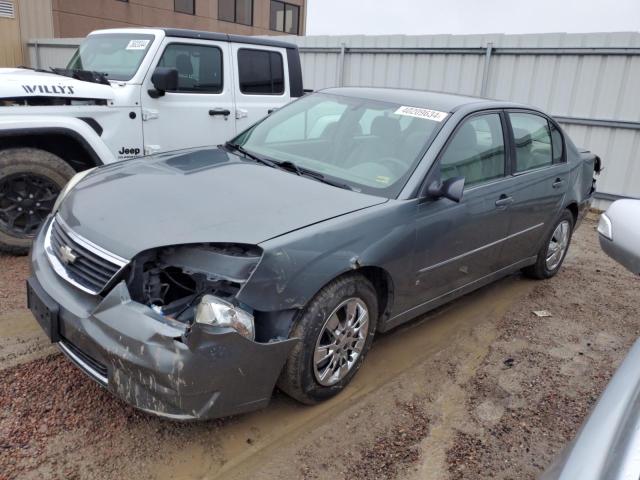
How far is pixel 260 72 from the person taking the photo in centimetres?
646

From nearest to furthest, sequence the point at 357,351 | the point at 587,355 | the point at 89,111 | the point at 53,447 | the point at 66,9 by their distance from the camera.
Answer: the point at 53,447
the point at 357,351
the point at 587,355
the point at 89,111
the point at 66,9

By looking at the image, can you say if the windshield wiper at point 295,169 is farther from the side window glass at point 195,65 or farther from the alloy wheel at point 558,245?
the alloy wheel at point 558,245

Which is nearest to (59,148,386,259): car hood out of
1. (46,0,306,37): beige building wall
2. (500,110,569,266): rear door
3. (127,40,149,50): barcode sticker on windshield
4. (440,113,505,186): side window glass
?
(440,113,505,186): side window glass

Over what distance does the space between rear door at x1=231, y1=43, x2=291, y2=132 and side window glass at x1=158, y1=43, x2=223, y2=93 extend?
0.79 ft

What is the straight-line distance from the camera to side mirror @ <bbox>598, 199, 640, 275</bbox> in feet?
7.71

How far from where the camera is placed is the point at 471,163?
3.81 meters

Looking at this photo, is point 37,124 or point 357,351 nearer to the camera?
point 357,351

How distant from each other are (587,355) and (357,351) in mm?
1946

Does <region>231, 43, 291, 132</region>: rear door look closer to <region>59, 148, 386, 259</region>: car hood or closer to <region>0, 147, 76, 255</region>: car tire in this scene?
<region>0, 147, 76, 255</region>: car tire

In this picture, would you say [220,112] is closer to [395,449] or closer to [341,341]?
[341,341]

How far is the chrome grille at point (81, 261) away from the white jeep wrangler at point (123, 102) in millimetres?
2053

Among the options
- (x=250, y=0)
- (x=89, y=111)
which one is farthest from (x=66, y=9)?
(x=89, y=111)

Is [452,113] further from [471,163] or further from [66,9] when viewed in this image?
[66,9]

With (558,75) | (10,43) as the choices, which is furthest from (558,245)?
(10,43)
